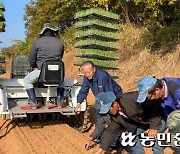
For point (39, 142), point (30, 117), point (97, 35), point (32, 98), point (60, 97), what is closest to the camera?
point (39, 142)

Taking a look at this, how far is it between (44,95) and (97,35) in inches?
149

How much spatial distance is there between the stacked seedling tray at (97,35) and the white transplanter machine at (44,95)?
10.8 ft

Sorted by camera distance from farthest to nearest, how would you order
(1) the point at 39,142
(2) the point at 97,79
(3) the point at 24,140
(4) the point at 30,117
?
(4) the point at 30,117, (3) the point at 24,140, (1) the point at 39,142, (2) the point at 97,79

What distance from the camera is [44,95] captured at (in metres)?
8.79

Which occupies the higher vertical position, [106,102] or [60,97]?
[106,102]

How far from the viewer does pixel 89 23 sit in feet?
38.7

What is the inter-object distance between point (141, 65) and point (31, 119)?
7.91 metres

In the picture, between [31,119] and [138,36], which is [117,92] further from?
[138,36]

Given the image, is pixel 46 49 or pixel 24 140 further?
pixel 46 49

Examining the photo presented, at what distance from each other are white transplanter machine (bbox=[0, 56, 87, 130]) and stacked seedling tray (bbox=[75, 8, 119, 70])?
3.29 meters

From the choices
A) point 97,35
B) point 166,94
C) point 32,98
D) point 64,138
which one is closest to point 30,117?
point 32,98

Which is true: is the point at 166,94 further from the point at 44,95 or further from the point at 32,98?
the point at 44,95

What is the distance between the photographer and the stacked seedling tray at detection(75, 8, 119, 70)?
38.8ft

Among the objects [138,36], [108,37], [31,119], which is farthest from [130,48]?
[31,119]
